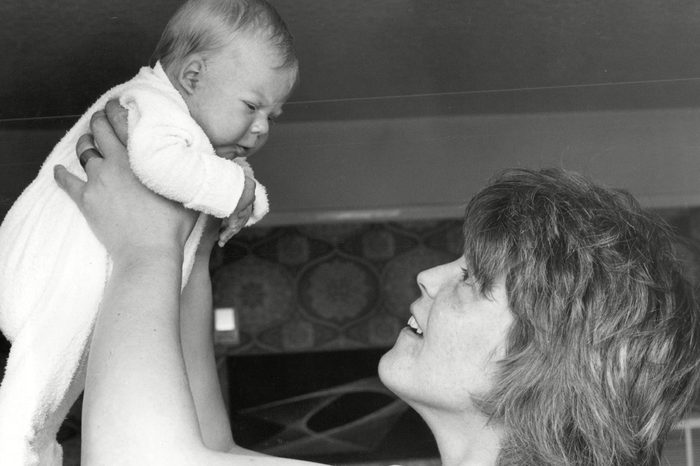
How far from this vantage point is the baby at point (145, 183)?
42.9 inches

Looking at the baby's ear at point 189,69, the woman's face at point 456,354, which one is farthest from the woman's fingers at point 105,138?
the woman's face at point 456,354

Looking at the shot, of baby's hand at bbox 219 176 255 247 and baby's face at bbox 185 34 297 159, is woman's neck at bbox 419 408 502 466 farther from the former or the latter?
baby's face at bbox 185 34 297 159

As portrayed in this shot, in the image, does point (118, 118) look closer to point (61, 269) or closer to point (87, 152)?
point (87, 152)

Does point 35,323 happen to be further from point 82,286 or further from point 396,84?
point 396,84

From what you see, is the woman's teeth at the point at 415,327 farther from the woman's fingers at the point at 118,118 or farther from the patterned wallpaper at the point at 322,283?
the patterned wallpaper at the point at 322,283

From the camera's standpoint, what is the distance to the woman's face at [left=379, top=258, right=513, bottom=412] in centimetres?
110

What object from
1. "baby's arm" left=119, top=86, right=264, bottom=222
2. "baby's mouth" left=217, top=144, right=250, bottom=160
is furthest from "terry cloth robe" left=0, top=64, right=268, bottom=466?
"baby's mouth" left=217, top=144, right=250, bottom=160

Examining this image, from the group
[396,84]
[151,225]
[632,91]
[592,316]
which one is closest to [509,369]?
[592,316]

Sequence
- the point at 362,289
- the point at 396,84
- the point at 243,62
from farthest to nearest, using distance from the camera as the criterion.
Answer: the point at 362,289 < the point at 396,84 < the point at 243,62

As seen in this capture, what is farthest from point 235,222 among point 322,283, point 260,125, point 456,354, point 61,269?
point 322,283

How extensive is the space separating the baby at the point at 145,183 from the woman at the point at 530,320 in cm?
4

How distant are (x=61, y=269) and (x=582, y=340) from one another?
24.0 inches

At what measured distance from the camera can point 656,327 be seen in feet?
3.56

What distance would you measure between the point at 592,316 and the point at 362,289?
1.32 meters
